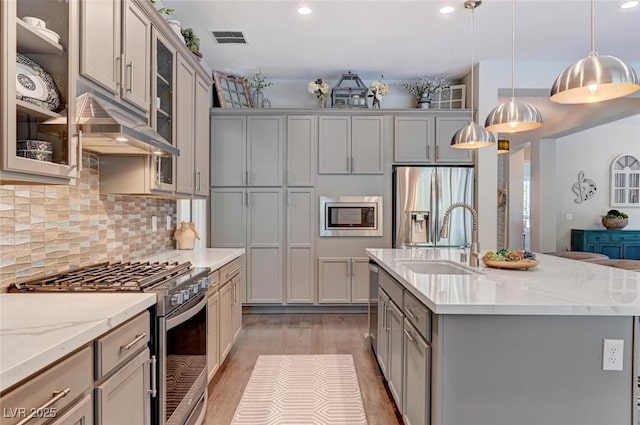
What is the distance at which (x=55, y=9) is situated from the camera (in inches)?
59.1

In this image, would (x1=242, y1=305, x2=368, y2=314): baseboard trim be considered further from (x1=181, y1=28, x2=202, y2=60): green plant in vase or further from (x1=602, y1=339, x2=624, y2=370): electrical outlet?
(x1=602, y1=339, x2=624, y2=370): electrical outlet

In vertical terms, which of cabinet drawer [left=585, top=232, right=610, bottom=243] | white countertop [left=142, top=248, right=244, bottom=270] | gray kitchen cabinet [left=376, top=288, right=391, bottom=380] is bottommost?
gray kitchen cabinet [left=376, top=288, right=391, bottom=380]

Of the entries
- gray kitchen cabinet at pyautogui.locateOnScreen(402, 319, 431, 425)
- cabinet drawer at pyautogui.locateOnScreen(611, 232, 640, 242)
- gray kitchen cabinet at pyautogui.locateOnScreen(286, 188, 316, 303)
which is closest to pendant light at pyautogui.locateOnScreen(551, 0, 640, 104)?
gray kitchen cabinet at pyautogui.locateOnScreen(402, 319, 431, 425)

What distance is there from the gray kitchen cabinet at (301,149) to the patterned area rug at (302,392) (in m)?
2.12

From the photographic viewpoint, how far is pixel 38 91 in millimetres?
1391

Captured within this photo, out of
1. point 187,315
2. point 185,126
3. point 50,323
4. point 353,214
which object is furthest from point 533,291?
point 353,214

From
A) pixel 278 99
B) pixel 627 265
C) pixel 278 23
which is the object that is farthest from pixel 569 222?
pixel 278 23

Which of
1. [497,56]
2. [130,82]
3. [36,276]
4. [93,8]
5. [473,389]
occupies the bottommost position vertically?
[473,389]

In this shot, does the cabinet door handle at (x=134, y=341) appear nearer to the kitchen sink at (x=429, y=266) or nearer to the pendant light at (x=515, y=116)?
the kitchen sink at (x=429, y=266)

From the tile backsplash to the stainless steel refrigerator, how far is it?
9.36 ft

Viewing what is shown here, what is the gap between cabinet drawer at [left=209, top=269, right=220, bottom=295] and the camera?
8.33 feet

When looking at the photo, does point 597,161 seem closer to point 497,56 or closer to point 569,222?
point 569,222

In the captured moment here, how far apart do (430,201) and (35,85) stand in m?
3.89

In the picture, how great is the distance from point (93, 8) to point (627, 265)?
4658 millimetres
